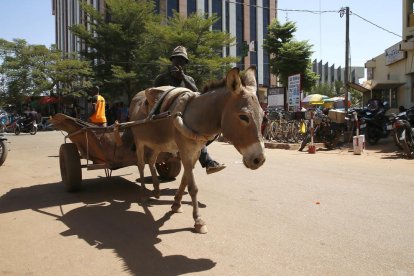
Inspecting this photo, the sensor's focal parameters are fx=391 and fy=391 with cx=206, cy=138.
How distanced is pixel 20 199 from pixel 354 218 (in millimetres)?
4860

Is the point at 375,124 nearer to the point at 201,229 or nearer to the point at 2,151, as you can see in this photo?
the point at 201,229

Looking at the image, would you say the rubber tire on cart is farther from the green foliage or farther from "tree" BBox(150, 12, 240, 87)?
"tree" BBox(150, 12, 240, 87)

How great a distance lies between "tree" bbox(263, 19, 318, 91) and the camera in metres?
33.4

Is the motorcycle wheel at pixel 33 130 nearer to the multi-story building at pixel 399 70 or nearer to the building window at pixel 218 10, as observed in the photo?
the multi-story building at pixel 399 70

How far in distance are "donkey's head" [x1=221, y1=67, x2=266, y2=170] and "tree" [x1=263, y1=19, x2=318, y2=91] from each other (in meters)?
30.8

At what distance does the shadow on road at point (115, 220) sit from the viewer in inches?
135

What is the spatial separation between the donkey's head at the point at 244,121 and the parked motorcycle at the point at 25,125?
25.6 metres

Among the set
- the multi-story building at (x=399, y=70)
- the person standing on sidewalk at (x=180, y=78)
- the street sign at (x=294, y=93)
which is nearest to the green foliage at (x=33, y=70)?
the street sign at (x=294, y=93)

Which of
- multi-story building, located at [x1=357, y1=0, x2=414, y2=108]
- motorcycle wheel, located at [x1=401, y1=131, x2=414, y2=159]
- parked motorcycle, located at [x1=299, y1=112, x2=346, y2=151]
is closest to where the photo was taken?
motorcycle wheel, located at [x1=401, y1=131, x2=414, y2=159]

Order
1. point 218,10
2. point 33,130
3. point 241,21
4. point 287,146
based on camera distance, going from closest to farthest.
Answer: point 287,146, point 33,130, point 218,10, point 241,21

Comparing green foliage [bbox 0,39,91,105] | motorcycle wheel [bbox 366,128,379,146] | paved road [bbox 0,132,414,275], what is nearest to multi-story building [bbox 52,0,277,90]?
green foliage [bbox 0,39,91,105]

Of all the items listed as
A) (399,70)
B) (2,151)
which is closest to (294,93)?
(399,70)

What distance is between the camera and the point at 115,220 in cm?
482

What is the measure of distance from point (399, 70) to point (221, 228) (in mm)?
20146
